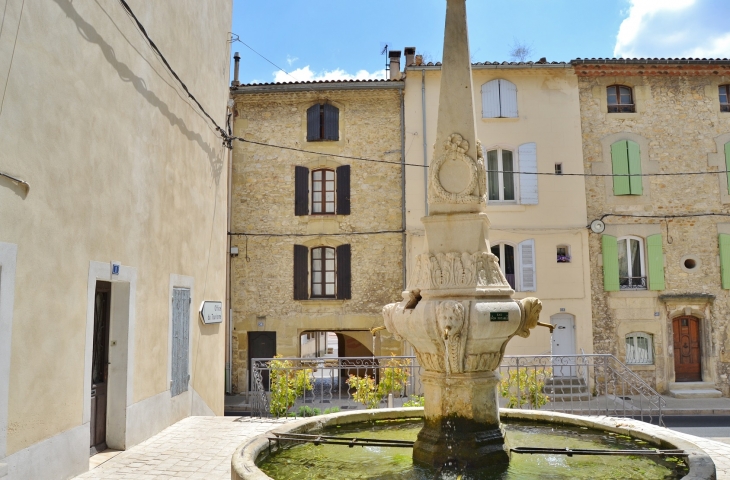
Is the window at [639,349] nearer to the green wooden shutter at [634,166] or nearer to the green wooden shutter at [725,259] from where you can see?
the green wooden shutter at [725,259]

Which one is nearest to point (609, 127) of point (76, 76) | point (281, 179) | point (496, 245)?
point (496, 245)

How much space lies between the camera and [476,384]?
518 centimetres

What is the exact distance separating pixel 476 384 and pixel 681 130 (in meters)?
16.9

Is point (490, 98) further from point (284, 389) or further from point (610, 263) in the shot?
Result: point (284, 389)

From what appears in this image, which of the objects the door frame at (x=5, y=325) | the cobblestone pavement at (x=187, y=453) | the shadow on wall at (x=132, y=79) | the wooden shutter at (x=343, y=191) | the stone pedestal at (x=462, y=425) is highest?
the wooden shutter at (x=343, y=191)

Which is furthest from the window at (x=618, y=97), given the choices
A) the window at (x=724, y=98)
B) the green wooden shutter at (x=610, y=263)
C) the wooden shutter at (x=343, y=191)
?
the wooden shutter at (x=343, y=191)

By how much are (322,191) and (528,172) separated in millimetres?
6244

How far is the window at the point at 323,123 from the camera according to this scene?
61.5 feet

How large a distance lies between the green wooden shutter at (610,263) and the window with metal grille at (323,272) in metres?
8.06

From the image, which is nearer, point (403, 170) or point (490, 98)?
point (403, 170)

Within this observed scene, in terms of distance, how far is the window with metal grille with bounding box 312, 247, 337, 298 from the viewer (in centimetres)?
1858

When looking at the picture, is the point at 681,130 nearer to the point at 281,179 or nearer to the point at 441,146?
the point at 281,179

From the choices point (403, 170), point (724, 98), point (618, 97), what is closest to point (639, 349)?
point (618, 97)

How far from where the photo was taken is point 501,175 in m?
18.8
